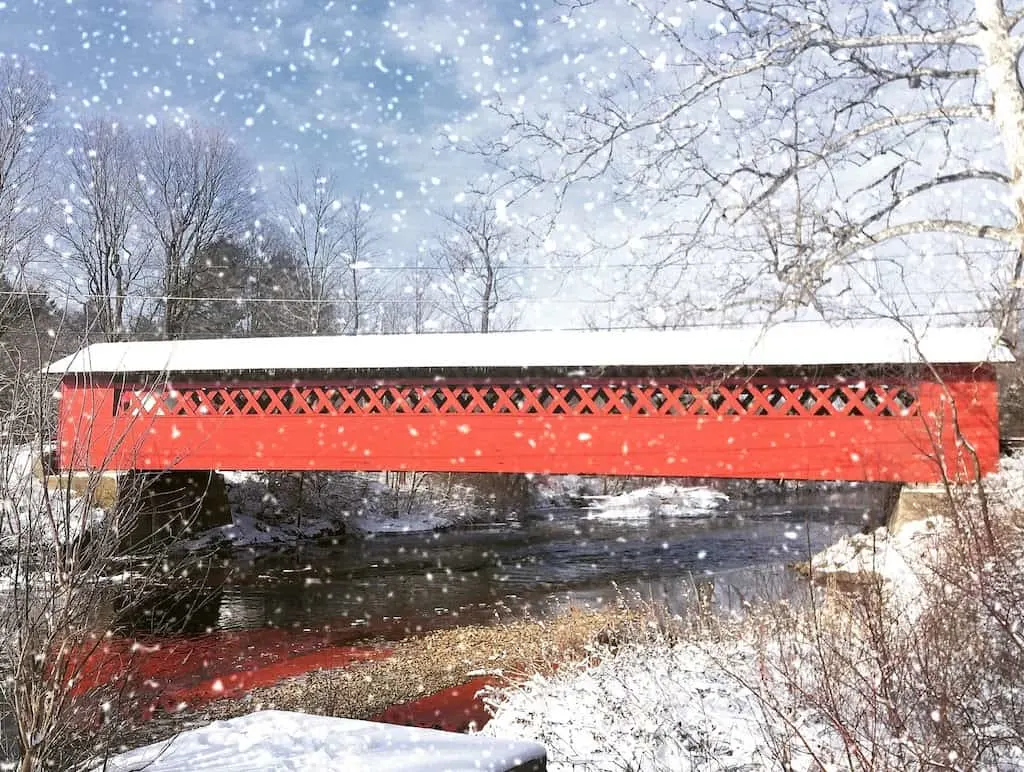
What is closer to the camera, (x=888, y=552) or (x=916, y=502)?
(x=888, y=552)

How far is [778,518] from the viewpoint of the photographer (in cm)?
2111

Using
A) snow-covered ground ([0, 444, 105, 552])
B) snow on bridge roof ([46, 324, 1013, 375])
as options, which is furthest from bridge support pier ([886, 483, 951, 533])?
snow-covered ground ([0, 444, 105, 552])

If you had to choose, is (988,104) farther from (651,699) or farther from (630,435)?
(630,435)

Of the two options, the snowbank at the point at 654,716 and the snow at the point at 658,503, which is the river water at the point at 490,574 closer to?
the snowbank at the point at 654,716

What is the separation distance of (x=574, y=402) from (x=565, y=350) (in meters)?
0.85

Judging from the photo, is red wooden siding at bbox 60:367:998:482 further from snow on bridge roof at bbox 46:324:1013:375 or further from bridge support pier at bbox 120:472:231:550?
bridge support pier at bbox 120:472:231:550

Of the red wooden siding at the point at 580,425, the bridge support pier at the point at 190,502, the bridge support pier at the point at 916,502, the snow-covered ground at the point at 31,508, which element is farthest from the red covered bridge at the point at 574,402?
the snow-covered ground at the point at 31,508

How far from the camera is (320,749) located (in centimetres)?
250

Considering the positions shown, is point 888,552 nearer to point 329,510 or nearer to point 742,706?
Result: point 742,706

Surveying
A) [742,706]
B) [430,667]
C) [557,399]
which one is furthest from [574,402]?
[742,706]

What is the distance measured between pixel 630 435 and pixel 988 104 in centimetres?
765

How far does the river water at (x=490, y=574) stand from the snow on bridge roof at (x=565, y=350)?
255 centimetres

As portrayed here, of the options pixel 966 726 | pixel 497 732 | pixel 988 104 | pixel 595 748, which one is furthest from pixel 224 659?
pixel 988 104

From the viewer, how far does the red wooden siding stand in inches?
394
